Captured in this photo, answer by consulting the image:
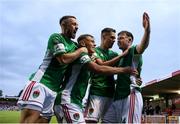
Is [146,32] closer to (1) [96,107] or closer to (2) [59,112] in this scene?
(1) [96,107]

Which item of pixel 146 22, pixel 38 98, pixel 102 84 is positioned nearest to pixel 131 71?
pixel 146 22

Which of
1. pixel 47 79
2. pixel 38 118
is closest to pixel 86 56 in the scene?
pixel 47 79

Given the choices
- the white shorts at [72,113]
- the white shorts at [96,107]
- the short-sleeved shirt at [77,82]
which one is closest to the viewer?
the white shorts at [72,113]

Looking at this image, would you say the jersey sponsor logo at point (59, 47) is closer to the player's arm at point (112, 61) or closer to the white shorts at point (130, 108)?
the player's arm at point (112, 61)

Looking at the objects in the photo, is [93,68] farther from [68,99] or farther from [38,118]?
[38,118]

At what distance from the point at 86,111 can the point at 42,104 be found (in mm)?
1398

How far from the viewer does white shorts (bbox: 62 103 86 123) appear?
5.40 m

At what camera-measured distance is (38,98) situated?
17.0 feet

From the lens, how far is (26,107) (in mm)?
5113

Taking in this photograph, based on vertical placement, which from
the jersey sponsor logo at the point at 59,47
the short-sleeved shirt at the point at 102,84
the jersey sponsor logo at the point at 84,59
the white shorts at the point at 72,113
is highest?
the jersey sponsor logo at the point at 59,47

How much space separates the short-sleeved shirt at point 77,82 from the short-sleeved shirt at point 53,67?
17 centimetres

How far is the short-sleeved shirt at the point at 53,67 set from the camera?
5344 mm

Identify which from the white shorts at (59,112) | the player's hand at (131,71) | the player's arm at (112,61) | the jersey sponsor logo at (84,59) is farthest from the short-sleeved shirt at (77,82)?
the player's hand at (131,71)

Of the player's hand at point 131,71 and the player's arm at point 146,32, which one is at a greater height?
the player's arm at point 146,32
